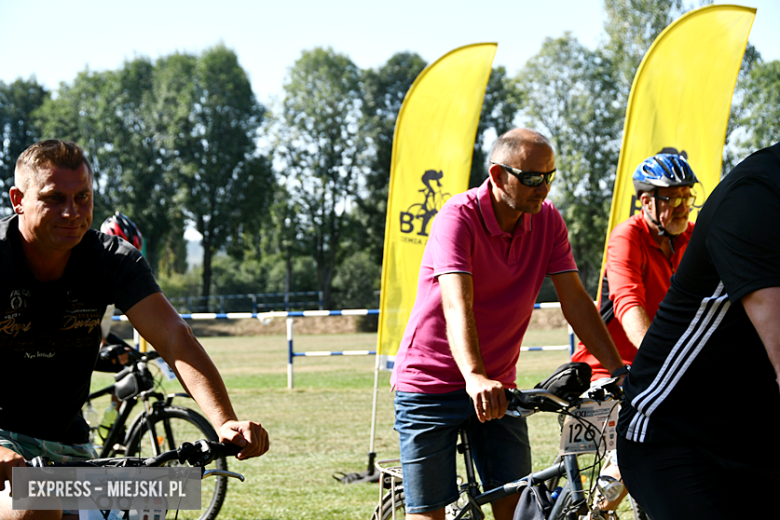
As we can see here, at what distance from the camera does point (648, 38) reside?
4041cm

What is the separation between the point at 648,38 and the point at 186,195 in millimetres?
28108

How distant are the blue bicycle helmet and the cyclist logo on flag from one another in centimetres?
389

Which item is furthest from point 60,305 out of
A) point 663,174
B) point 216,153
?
point 216,153

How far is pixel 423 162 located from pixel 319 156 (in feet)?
140

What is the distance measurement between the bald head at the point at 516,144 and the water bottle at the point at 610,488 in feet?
4.36

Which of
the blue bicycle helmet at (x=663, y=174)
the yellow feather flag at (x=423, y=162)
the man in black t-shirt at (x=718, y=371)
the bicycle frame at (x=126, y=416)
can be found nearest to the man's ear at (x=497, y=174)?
the blue bicycle helmet at (x=663, y=174)

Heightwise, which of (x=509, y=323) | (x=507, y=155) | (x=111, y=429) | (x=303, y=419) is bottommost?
(x=303, y=419)

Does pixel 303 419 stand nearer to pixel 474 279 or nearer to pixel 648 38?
pixel 474 279

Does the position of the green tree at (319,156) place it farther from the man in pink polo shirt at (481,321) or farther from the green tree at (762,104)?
the man in pink polo shirt at (481,321)

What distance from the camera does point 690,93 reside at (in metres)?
7.53

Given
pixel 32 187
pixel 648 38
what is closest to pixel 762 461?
pixel 32 187

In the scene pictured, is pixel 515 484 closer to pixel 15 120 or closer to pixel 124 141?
pixel 124 141

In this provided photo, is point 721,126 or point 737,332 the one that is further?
point 721,126

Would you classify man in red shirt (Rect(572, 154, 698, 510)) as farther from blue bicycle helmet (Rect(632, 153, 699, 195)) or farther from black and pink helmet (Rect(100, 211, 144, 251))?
black and pink helmet (Rect(100, 211, 144, 251))
